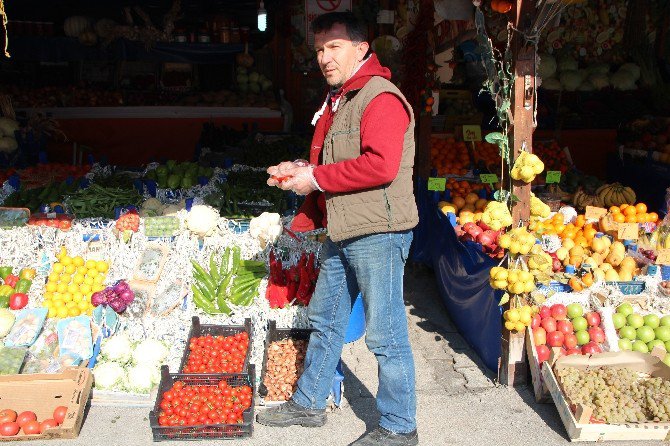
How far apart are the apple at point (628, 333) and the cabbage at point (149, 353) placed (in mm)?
2974

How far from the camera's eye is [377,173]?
9.37ft

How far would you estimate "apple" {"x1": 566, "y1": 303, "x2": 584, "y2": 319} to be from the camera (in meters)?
4.15

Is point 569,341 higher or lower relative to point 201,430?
higher

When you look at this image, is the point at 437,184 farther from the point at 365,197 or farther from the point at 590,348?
the point at 365,197

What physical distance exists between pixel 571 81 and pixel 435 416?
6065mm

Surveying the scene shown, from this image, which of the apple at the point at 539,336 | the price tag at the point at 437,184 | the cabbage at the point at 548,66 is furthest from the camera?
the cabbage at the point at 548,66

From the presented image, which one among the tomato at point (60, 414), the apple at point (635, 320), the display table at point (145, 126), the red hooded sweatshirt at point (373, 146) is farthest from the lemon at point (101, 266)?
the display table at point (145, 126)

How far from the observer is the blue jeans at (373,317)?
3.07 metres

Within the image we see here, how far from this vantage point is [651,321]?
13.6 feet

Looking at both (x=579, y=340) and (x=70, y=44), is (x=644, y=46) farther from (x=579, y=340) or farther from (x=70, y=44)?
(x=70, y=44)

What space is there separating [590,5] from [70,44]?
7.55 metres

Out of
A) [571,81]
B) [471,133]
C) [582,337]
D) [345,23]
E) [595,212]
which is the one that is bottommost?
[582,337]

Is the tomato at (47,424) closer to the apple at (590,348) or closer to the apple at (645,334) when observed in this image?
the apple at (590,348)

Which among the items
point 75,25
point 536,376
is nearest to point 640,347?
point 536,376
